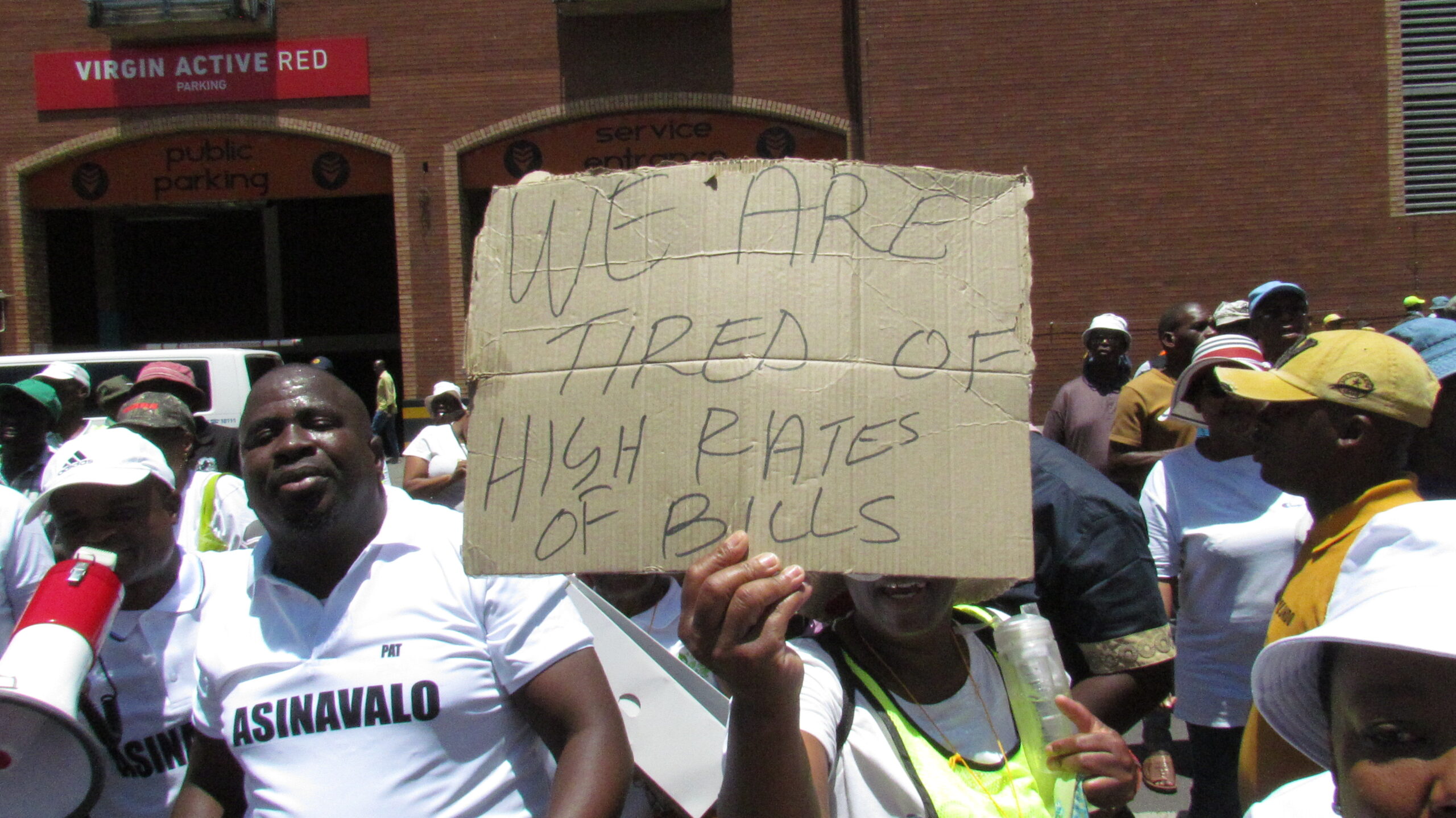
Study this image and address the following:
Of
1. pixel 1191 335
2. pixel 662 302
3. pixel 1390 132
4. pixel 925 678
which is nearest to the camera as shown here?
pixel 662 302

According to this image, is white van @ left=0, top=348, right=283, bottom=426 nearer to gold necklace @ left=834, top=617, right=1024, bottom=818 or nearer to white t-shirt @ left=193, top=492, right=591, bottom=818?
white t-shirt @ left=193, top=492, right=591, bottom=818

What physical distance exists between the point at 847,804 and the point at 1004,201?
0.97 metres

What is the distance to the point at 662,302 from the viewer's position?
1564mm

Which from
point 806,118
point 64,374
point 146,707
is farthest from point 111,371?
point 146,707

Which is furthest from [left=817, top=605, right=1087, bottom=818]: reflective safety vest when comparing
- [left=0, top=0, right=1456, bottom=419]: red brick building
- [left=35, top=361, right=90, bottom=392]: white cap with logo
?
[left=0, top=0, right=1456, bottom=419]: red brick building

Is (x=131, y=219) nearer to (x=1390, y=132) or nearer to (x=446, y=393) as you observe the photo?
(x=446, y=393)

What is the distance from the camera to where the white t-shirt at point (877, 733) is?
1724mm

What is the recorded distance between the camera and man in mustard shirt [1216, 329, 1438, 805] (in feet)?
7.64

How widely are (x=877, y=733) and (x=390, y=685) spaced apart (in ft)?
2.98

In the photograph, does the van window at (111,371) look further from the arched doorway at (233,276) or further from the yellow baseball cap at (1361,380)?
the yellow baseball cap at (1361,380)

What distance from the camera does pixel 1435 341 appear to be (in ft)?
9.66

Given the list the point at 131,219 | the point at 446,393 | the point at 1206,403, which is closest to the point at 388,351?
the point at 131,219

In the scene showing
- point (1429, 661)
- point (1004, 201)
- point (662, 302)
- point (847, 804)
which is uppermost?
point (1004, 201)

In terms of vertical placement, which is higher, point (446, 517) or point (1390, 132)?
point (1390, 132)
